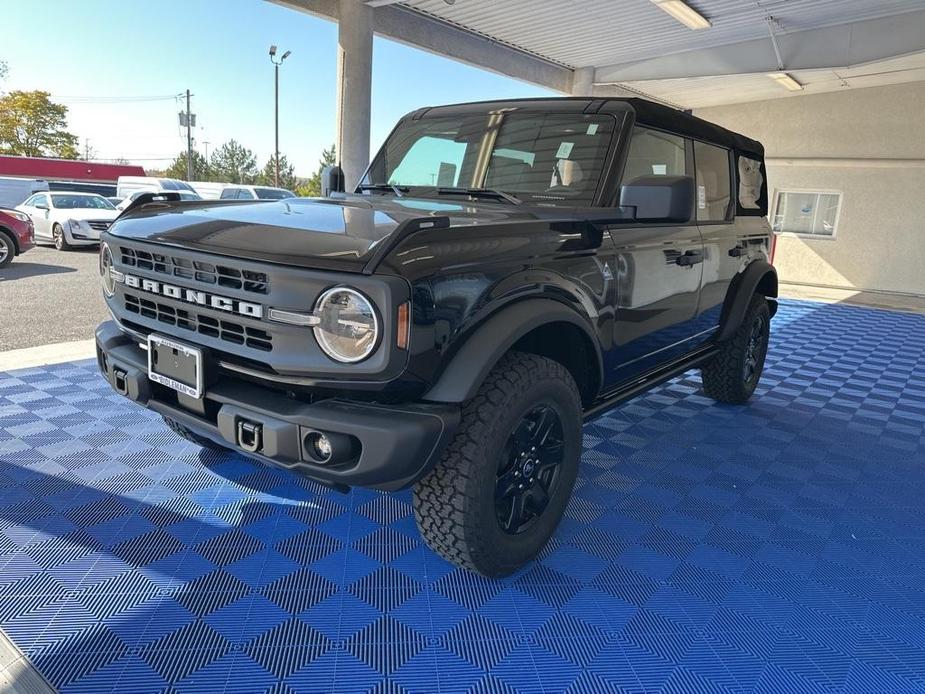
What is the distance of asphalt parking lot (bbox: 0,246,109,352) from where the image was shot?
5789mm

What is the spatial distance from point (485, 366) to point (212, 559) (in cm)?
132

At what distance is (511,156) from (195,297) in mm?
1599

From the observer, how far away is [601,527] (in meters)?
2.75

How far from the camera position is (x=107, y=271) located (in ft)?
8.36

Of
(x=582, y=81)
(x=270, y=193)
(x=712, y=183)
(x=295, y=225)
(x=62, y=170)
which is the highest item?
(x=582, y=81)

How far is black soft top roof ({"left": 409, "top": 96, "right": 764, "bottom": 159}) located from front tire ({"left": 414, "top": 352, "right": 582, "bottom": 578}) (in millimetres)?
1378

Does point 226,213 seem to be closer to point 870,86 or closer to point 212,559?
point 212,559

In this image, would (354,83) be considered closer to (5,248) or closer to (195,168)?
(5,248)

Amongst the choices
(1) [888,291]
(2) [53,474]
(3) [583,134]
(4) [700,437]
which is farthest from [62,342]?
(1) [888,291]

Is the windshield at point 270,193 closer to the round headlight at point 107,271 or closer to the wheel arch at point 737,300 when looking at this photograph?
the wheel arch at point 737,300

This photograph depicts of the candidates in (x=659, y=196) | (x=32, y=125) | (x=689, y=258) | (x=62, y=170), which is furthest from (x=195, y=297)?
(x=32, y=125)

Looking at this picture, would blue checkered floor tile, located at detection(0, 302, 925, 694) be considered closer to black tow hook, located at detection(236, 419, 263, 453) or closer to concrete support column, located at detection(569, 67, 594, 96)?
black tow hook, located at detection(236, 419, 263, 453)

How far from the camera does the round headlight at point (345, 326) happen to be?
5.68 feet

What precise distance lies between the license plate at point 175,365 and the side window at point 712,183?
265 centimetres
